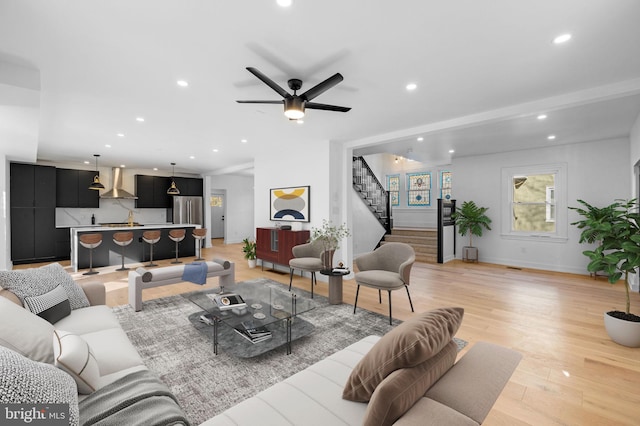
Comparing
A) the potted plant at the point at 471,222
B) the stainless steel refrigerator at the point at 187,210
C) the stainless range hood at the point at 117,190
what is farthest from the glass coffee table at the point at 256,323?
the stainless steel refrigerator at the point at 187,210

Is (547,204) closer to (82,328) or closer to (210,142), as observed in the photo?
(210,142)

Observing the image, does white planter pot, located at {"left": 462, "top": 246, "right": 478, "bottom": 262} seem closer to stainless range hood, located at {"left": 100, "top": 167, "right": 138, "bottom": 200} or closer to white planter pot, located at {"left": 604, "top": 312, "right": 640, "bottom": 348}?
white planter pot, located at {"left": 604, "top": 312, "right": 640, "bottom": 348}

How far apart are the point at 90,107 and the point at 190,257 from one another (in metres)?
5.27

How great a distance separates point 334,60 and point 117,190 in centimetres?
865

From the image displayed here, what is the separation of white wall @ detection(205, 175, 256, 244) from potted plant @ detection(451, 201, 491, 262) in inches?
309

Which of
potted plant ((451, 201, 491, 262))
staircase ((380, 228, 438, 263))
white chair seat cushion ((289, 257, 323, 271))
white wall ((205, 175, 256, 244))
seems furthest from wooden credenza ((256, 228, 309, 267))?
white wall ((205, 175, 256, 244))

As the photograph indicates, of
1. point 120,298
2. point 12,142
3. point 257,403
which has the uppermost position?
point 12,142

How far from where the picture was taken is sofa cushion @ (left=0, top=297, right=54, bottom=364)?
4.79 ft

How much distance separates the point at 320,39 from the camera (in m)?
2.38

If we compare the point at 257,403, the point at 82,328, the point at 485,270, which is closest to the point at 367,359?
the point at 257,403

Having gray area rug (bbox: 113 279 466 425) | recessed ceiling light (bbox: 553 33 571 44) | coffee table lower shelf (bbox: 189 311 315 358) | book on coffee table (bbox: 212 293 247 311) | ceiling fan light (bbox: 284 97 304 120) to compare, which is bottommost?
gray area rug (bbox: 113 279 466 425)

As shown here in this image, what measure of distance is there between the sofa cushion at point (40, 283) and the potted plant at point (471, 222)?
758 cm

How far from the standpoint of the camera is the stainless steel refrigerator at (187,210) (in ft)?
32.0

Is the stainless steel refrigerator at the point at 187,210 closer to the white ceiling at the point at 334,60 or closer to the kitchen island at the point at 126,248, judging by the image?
the kitchen island at the point at 126,248
